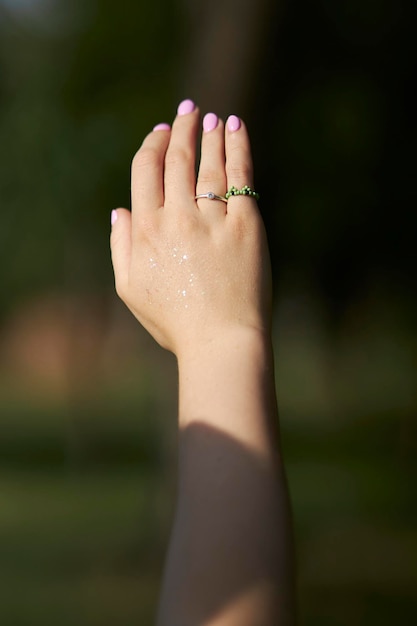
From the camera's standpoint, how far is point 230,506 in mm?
1015

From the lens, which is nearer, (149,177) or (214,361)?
(214,361)

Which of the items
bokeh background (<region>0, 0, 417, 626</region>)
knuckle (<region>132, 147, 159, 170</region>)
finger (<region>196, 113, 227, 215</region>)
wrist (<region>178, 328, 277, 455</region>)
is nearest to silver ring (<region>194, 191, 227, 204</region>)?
finger (<region>196, 113, 227, 215</region>)

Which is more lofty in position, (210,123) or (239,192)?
(210,123)

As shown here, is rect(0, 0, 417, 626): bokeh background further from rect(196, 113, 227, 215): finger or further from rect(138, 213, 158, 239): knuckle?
rect(138, 213, 158, 239): knuckle

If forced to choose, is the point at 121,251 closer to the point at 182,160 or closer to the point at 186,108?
the point at 182,160

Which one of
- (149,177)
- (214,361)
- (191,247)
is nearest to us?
(214,361)

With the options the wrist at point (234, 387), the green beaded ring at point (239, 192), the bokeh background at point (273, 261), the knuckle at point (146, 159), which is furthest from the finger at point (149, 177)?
the bokeh background at point (273, 261)

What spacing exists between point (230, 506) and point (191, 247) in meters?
0.43

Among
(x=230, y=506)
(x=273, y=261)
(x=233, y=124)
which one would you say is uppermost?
(x=273, y=261)

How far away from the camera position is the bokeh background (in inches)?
214

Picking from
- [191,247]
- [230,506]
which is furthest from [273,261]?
[230,506]

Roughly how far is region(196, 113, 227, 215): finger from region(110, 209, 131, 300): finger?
154mm

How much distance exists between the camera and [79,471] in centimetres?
949

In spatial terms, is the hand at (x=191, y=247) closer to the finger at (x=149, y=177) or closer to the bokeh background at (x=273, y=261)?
the finger at (x=149, y=177)
